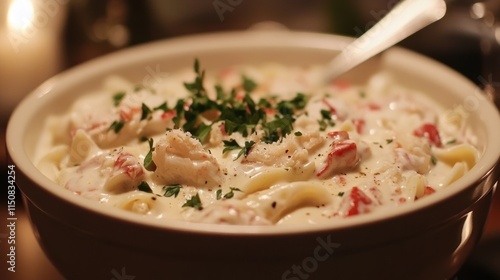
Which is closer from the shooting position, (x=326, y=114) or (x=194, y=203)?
(x=194, y=203)

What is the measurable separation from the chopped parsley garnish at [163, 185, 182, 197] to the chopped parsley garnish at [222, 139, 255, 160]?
19cm

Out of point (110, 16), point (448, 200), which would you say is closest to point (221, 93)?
point (448, 200)

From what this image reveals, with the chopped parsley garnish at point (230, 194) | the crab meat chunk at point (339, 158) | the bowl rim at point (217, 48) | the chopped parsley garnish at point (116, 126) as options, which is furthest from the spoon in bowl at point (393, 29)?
the chopped parsley garnish at point (230, 194)

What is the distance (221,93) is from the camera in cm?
212

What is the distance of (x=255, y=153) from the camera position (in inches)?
64.8

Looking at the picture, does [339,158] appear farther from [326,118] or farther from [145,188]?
[145,188]

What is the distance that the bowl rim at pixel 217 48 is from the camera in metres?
1.24

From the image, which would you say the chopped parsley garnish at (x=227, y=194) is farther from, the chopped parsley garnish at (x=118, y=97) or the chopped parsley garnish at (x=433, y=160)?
the chopped parsley garnish at (x=118, y=97)

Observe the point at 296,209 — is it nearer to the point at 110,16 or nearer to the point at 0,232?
the point at 0,232

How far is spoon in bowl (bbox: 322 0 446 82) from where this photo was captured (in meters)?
2.25

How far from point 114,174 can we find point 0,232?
88 cm

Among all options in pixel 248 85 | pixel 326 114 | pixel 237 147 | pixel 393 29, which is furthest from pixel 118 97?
pixel 393 29

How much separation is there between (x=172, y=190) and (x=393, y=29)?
1153 millimetres

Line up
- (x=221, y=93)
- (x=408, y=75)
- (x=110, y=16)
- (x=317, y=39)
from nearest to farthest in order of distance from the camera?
(x=221, y=93), (x=408, y=75), (x=317, y=39), (x=110, y=16)
